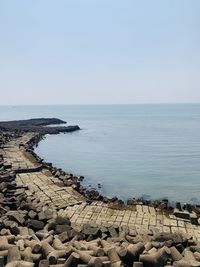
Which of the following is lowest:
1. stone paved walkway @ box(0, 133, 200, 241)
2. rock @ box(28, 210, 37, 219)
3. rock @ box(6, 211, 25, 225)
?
stone paved walkway @ box(0, 133, 200, 241)

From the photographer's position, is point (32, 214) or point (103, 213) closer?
point (32, 214)

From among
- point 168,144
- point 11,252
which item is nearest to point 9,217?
point 11,252

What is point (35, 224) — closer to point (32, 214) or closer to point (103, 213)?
point (32, 214)

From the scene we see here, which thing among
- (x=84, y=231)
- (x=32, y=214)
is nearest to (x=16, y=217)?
(x=32, y=214)

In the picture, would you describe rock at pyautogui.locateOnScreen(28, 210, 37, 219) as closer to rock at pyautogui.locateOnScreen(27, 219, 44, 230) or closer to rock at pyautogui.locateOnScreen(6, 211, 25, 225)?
rock at pyautogui.locateOnScreen(6, 211, 25, 225)

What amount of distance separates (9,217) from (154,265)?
16.2ft

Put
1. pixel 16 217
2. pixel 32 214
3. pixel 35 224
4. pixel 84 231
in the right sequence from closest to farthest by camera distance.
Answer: pixel 84 231 → pixel 35 224 → pixel 16 217 → pixel 32 214

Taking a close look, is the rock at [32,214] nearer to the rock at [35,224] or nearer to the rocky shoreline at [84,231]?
the rocky shoreline at [84,231]

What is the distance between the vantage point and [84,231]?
29.4 ft

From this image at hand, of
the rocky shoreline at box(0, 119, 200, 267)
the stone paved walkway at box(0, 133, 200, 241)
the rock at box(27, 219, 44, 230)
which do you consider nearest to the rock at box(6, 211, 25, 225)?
the rocky shoreline at box(0, 119, 200, 267)

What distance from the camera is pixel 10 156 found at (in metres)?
25.6

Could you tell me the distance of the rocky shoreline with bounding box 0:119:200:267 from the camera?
22.6ft

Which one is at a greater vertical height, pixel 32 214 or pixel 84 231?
pixel 84 231

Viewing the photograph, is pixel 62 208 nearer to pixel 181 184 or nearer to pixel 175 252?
pixel 175 252
